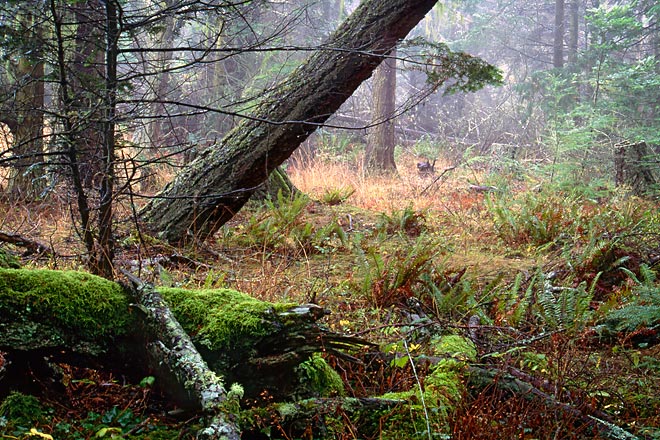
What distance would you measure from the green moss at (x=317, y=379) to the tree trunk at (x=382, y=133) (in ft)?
36.5

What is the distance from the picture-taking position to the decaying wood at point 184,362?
1.53 meters

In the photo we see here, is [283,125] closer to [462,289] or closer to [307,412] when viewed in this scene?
[462,289]

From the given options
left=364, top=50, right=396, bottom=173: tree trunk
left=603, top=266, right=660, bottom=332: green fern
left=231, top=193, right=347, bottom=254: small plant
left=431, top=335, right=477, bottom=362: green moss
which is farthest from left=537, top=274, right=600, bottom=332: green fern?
left=364, top=50, right=396, bottom=173: tree trunk

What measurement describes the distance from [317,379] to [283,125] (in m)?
3.45

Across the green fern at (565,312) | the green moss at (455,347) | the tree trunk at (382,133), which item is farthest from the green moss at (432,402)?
the tree trunk at (382,133)

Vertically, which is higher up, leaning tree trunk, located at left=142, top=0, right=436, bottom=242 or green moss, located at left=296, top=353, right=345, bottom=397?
leaning tree trunk, located at left=142, top=0, right=436, bottom=242

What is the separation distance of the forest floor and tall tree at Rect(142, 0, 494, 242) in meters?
0.41

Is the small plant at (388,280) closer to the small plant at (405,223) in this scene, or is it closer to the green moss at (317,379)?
the green moss at (317,379)

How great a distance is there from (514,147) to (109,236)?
15.2m

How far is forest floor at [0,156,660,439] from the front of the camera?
2.20 meters

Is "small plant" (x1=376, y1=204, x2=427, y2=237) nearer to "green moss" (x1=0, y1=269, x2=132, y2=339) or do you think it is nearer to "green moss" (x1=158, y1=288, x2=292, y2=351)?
"green moss" (x1=158, y1=288, x2=292, y2=351)

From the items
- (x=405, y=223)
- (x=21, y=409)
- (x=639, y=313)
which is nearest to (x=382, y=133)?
(x=405, y=223)

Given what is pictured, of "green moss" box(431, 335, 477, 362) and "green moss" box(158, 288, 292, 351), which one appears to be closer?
"green moss" box(158, 288, 292, 351)

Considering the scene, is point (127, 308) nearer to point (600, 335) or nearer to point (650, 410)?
point (650, 410)
